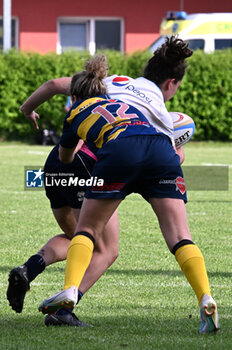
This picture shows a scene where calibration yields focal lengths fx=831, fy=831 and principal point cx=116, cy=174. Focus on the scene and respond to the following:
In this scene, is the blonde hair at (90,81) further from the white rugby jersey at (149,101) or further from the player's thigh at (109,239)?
the player's thigh at (109,239)

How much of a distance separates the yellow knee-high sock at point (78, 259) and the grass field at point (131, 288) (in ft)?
1.04

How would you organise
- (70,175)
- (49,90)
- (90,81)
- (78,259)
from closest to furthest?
(78,259), (90,81), (70,175), (49,90)

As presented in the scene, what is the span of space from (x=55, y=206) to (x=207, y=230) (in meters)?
3.78

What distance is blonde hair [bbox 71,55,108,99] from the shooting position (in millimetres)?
4895

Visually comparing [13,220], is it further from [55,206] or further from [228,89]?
[228,89]

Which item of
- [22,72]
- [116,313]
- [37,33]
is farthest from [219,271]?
[37,33]

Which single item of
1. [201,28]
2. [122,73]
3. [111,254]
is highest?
[201,28]

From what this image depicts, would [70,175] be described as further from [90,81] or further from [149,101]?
[149,101]

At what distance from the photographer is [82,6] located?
28.9 m

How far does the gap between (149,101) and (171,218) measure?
690 mm

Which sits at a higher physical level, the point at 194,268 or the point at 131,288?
the point at 194,268

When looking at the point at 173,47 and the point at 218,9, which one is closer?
the point at 173,47

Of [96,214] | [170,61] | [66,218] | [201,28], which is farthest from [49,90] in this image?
[201,28]

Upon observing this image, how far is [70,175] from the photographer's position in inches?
203
